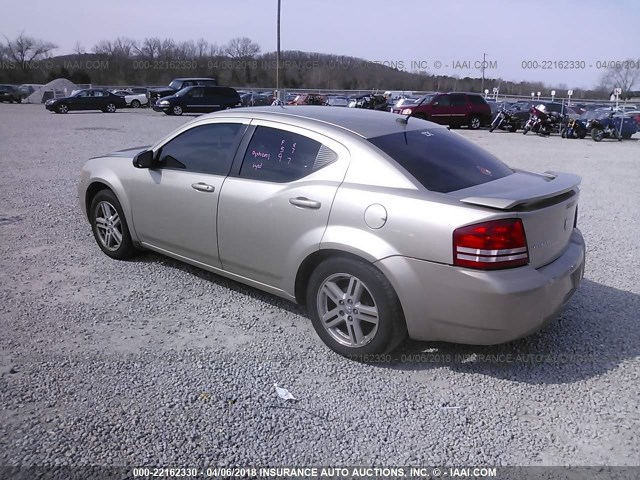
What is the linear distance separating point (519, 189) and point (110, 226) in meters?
3.74

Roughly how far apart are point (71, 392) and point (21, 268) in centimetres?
243

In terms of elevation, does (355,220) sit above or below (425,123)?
below

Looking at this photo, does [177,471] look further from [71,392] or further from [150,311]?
[150,311]

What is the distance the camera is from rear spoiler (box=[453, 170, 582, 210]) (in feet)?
9.89

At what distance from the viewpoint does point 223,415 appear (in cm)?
291

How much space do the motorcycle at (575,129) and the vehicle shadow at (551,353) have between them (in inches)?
819

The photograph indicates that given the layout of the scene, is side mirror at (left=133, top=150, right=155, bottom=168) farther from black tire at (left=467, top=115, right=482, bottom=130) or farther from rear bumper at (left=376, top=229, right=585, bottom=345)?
black tire at (left=467, top=115, right=482, bottom=130)

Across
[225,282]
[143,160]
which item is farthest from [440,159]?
[143,160]

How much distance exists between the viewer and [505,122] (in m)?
25.5

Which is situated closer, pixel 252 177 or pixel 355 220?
pixel 355 220

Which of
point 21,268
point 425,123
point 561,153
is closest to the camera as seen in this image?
point 425,123

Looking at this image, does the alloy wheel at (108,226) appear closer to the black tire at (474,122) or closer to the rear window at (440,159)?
the rear window at (440,159)

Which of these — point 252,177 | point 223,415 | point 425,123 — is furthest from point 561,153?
point 223,415

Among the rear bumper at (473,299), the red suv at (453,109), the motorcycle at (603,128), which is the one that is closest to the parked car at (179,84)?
the red suv at (453,109)
